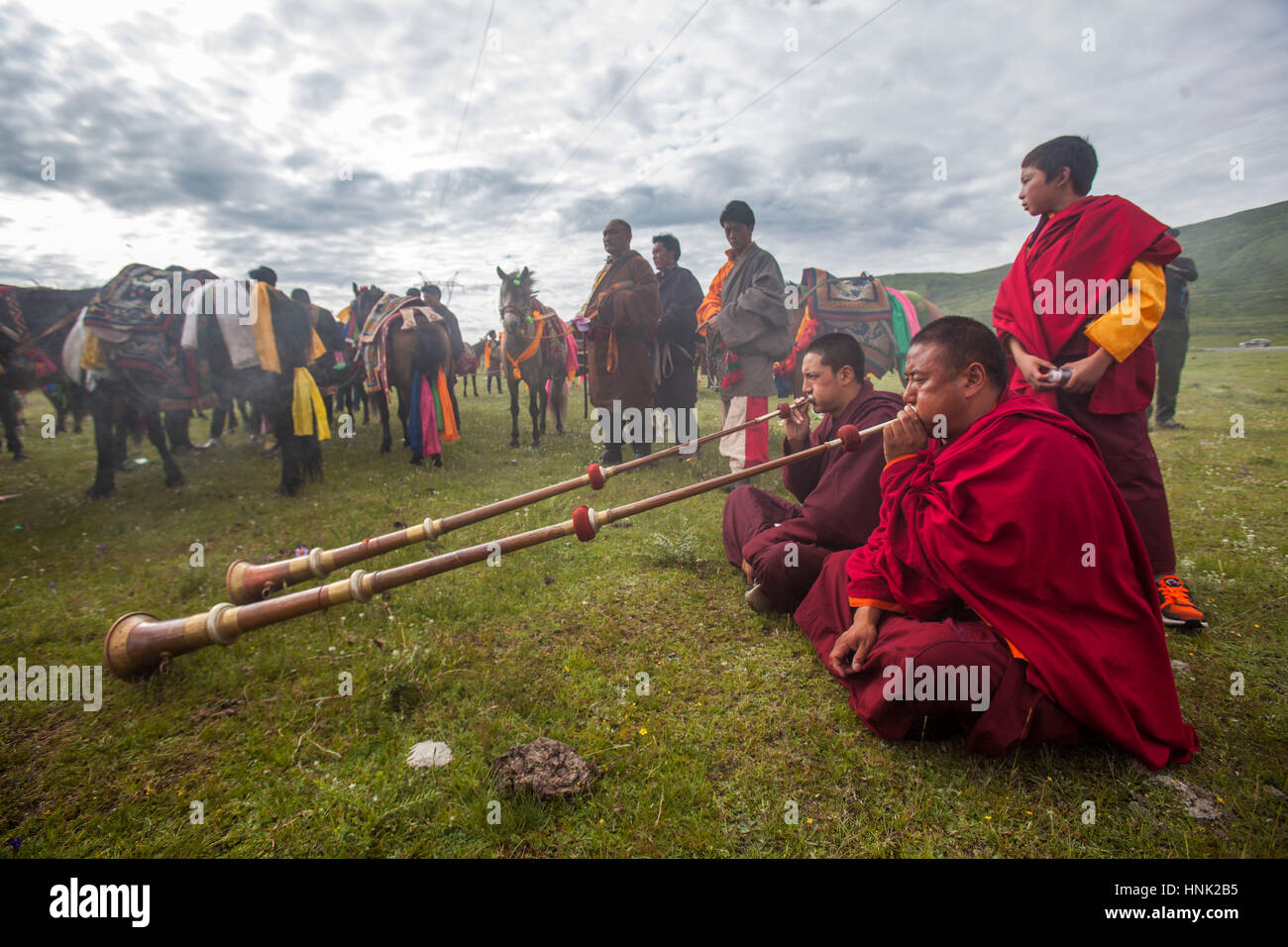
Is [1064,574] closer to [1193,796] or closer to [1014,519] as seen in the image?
[1014,519]

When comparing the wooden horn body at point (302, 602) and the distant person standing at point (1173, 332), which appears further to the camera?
the distant person standing at point (1173, 332)

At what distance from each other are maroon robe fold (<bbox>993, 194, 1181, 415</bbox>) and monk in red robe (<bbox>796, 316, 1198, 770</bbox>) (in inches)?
52.1

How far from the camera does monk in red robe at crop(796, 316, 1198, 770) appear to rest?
6.64 feet

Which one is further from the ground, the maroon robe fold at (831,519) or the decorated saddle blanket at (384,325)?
the decorated saddle blanket at (384,325)

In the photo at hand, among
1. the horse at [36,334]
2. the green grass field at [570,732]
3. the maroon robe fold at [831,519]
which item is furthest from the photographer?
the horse at [36,334]

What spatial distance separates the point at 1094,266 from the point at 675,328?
5327 mm

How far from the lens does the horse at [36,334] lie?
7012mm

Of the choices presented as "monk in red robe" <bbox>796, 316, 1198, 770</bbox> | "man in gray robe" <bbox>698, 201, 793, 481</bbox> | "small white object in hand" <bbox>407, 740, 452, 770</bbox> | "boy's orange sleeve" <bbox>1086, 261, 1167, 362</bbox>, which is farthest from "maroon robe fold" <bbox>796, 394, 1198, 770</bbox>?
"man in gray robe" <bbox>698, 201, 793, 481</bbox>

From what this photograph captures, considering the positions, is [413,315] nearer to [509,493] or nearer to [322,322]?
[322,322]

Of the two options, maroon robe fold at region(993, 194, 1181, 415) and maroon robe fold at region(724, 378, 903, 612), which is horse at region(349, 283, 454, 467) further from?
maroon robe fold at region(993, 194, 1181, 415)

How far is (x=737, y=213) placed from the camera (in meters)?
6.31

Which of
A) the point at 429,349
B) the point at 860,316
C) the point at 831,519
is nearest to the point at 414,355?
the point at 429,349

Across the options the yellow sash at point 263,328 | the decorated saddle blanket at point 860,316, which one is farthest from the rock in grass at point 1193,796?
the yellow sash at point 263,328

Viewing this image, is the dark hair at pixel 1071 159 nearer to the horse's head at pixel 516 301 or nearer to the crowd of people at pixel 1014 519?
the crowd of people at pixel 1014 519
